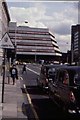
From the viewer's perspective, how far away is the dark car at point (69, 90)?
39.4ft

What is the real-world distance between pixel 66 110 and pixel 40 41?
6138 inches

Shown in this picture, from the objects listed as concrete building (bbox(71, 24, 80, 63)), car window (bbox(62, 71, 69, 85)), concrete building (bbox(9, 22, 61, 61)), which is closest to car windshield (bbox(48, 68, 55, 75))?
car window (bbox(62, 71, 69, 85))

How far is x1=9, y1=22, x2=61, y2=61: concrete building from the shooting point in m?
161

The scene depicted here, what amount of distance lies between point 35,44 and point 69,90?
6052 inches

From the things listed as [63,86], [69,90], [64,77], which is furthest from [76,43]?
[69,90]

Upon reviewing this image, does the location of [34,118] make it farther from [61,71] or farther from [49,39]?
[49,39]

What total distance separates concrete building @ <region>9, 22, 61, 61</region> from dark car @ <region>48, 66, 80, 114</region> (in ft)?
474

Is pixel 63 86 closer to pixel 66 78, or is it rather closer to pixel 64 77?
pixel 66 78

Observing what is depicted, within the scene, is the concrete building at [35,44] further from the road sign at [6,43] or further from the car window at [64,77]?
the car window at [64,77]

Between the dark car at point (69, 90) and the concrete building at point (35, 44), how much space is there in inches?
5686

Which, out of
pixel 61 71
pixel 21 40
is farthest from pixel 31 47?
pixel 61 71

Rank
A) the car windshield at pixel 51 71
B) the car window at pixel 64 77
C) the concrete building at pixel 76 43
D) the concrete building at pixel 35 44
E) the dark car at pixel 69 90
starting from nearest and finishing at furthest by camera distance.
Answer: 1. the dark car at pixel 69 90
2. the car window at pixel 64 77
3. the car windshield at pixel 51 71
4. the concrete building at pixel 76 43
5. the concrete building at pixel 35 44

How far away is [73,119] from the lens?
12.7m

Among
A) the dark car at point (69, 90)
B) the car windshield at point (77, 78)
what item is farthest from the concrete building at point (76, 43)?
the car windshield at point (77, 78)
